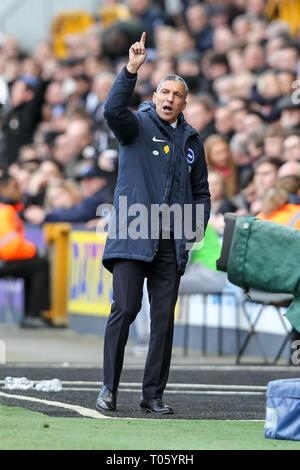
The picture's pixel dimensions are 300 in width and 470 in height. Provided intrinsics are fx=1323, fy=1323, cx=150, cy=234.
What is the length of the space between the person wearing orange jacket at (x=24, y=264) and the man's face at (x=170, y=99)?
10.2 metres

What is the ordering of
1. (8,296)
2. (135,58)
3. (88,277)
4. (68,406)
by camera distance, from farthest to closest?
(8,296), (88,277), (68,406), (135,58)

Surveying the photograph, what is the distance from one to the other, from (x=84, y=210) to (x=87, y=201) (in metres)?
0.13

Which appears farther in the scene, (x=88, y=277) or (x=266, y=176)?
(x=88, y=277)

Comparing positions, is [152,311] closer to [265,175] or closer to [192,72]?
[265,175]

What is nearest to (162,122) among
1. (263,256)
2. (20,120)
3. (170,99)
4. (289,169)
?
(170,99)

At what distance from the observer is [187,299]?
15.4 metres

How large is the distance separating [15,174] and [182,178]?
14532 mm

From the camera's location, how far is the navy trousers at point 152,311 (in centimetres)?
866

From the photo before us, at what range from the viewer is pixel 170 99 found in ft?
28.6

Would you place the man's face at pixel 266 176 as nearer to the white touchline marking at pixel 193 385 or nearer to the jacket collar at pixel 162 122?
the white touchline marking at pixel 193 385

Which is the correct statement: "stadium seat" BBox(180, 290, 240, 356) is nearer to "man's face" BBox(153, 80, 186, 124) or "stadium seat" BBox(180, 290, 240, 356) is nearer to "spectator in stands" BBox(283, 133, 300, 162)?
"spectator in stands" BBox(283, 133, 300, 162)

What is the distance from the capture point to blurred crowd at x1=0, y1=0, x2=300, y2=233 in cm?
1523

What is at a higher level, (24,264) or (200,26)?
(200,26)

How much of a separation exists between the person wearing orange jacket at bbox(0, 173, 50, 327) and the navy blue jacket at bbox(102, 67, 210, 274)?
10.1 metres
